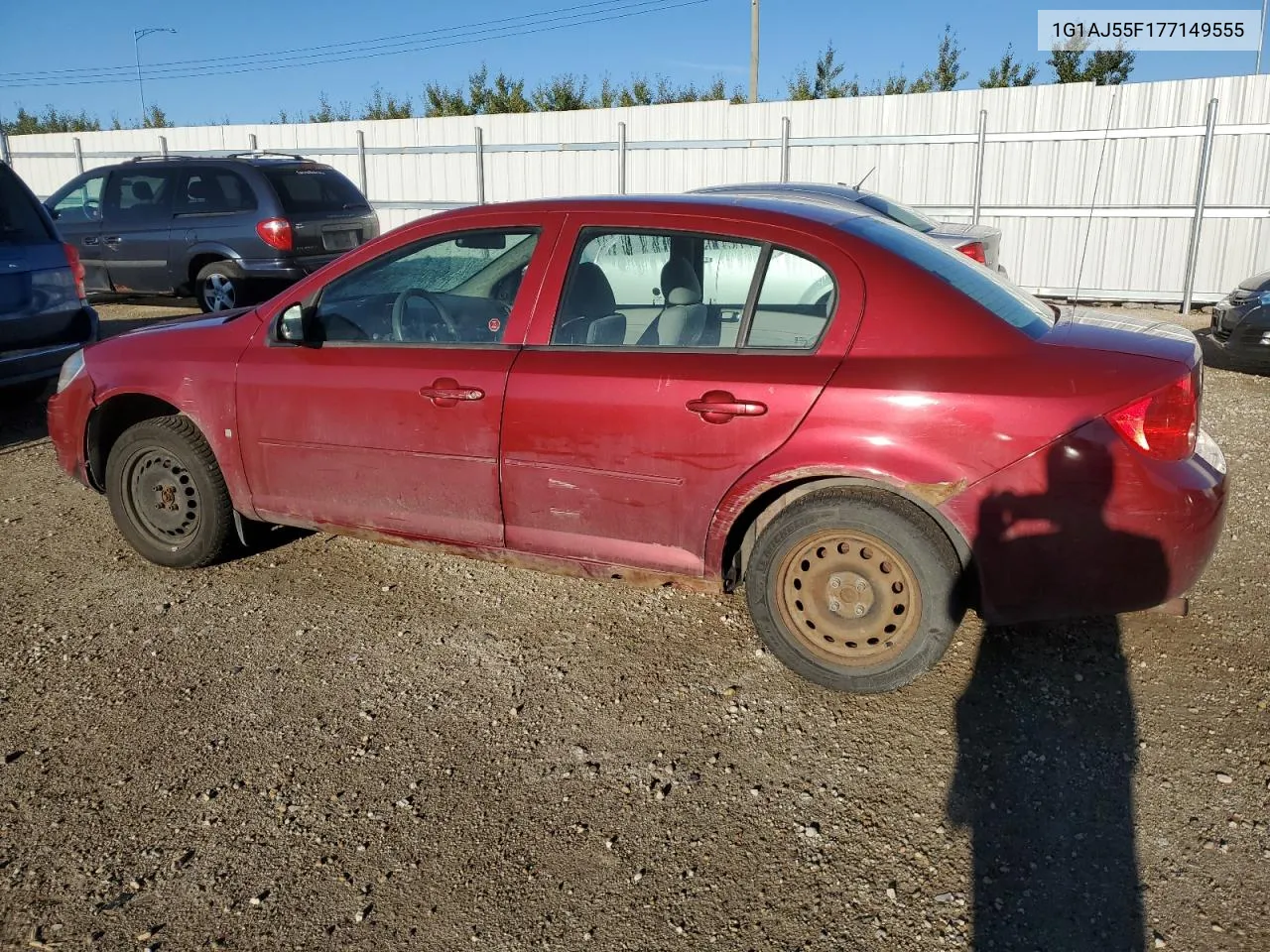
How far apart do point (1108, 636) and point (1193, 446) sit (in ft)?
3.09

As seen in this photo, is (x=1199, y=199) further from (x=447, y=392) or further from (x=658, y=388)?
(x=447, y=392)

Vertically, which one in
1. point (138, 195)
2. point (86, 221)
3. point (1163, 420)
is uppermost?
point (138, 195)

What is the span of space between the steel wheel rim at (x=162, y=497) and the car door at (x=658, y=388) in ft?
5.26

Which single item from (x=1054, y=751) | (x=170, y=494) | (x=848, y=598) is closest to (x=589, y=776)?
(x=848, y=598)

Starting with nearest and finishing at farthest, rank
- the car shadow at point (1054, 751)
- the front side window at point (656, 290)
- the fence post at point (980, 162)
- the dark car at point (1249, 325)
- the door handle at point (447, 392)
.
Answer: the car shadow at point (1054, 751) < the front side window at point (656, 290) < the door handle at point (447, 392) < the dark car at point (1249, 325) < the fence post at point (980, 162)

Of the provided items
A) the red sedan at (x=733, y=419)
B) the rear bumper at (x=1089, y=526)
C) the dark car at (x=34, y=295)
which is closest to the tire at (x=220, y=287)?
the dark car at (x=34, y=295)

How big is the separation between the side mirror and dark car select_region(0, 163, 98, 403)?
337cm

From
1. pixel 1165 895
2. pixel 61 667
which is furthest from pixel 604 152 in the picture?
pixel 1165 895

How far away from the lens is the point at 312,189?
1102 cm

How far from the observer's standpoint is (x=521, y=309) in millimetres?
3779

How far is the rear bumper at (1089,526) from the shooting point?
Result: 304cm

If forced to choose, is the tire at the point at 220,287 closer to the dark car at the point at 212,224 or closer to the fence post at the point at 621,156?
the dark car at the point at 212,224

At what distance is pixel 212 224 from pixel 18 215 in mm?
4236

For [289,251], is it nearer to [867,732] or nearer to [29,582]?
[29,582]
